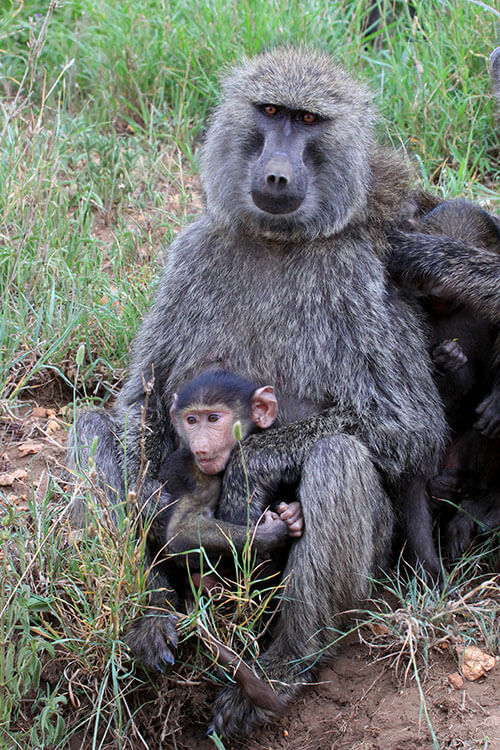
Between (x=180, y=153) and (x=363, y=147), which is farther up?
(x=363, y=147)

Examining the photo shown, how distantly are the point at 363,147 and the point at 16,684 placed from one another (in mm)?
1868

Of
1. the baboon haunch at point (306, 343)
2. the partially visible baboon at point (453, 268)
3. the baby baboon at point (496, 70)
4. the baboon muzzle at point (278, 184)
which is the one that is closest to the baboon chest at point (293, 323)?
the baboon haunch at point (306, 343)

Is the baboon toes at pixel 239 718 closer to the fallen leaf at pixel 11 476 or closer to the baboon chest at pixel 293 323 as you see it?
the baboon chest at pixel 293 323

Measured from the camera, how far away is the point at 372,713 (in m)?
2.76

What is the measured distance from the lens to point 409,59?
499cm

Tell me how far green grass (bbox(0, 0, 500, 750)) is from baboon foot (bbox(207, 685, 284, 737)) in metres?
0.15

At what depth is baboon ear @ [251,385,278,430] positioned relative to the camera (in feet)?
9.82

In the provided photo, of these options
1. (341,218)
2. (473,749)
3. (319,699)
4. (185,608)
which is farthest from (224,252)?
(473,749)

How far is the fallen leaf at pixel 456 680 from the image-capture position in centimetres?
274

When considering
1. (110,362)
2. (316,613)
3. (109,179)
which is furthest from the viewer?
(109,179)

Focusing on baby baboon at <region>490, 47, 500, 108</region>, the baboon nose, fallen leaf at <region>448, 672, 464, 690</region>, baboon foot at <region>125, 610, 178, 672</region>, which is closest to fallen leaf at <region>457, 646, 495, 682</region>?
fallen leaf at <region>448, 672, 464, 690</region>

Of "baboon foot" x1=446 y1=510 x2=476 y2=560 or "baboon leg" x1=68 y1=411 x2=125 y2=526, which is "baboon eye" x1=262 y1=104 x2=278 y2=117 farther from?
"baboon foot" x1=446 y1=510 x2=476 y2=560

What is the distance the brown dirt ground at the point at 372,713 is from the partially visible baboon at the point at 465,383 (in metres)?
0.52

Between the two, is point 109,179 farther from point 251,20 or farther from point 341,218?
point 341,218
